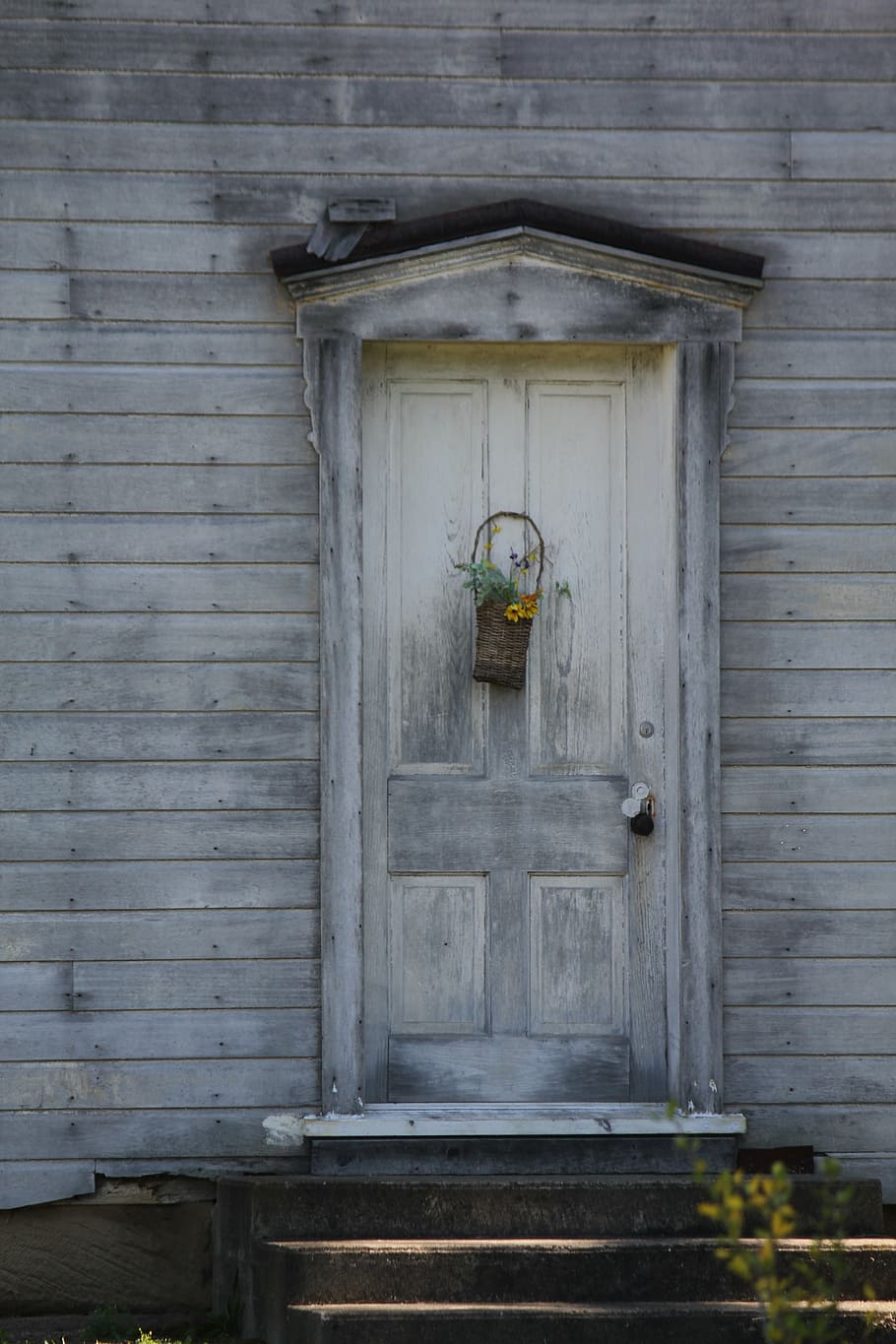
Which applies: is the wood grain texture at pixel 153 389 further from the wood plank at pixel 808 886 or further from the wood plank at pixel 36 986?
the wood plank at pixel 808 886

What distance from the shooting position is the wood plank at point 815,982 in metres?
4.51

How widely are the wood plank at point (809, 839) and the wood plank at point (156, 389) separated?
1769mm

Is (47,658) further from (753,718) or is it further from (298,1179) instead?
(753,718)

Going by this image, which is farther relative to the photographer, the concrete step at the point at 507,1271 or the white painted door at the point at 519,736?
the white painted door at the point at 519,736

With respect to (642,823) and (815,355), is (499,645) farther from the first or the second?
(815,355)

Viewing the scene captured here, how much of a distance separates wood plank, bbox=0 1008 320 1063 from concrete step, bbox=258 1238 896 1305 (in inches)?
27.6

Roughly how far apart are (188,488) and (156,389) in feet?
1.02

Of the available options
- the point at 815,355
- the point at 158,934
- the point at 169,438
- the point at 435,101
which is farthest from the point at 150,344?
the point at 815,355

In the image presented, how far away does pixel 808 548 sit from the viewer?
4.59 m

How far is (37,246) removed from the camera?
4.51 m

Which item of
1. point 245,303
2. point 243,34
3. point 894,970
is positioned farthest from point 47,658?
point 894,970

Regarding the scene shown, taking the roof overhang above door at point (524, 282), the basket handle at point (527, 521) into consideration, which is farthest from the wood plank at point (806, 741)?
the roof overhang above door at point (524, 282)

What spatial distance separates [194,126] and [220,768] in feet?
6.28

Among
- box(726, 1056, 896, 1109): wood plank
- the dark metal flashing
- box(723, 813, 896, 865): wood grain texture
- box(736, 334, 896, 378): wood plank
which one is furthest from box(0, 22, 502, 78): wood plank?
box(726, 1056, 896, 1109): wood plank
